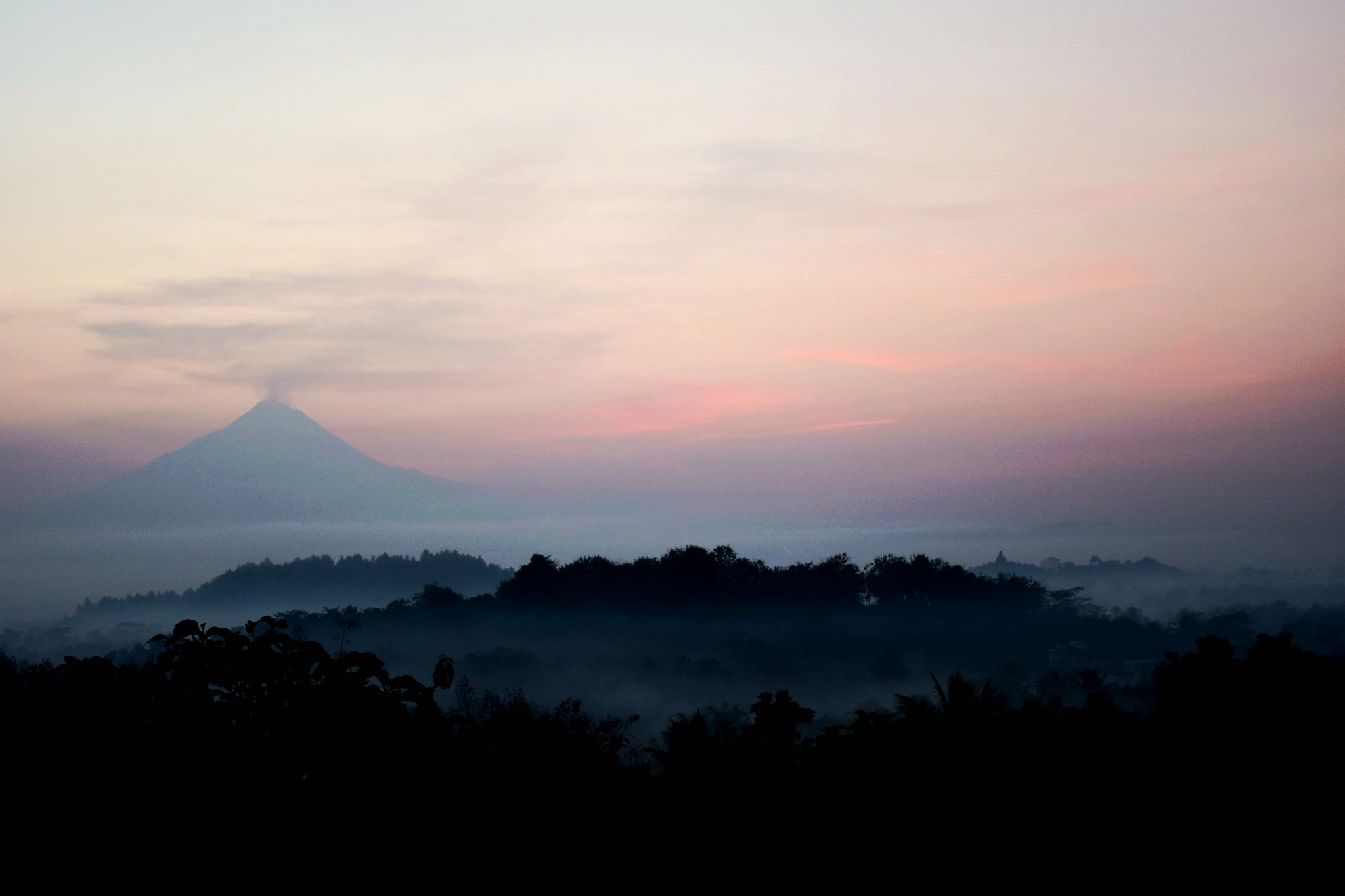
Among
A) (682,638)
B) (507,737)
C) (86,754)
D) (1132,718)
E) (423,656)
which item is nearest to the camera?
(86,754)

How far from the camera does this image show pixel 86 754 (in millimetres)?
13055

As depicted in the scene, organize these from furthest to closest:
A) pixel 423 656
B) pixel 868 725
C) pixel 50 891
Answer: pixel 423 656, pixel 868 725, pixel 50 891

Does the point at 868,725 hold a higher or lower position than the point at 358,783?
lower

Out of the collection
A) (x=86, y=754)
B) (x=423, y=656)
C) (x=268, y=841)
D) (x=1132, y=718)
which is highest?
(x=86, y=754)

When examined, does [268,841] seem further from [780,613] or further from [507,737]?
[780,613]

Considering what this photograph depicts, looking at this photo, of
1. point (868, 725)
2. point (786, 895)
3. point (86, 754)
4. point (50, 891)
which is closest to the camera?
point (50, 891)

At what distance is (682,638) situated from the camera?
138 metres

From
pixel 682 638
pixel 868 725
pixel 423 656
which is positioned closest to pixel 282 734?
A: pixel 868 725

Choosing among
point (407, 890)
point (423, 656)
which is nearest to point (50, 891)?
point (407, 890)

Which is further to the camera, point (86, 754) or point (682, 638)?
point (682, 638)

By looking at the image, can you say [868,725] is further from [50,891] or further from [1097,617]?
[1097,617]

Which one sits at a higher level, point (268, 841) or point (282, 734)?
point (282, 734)

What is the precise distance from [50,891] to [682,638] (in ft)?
421

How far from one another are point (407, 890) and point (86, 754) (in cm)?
445
